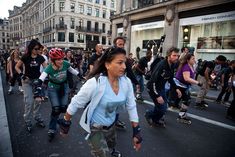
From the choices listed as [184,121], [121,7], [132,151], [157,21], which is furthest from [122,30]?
[132,151]

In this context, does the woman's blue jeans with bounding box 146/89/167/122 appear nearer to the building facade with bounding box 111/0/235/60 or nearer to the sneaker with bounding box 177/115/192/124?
the sneaker with bounding box 177/115/192/124

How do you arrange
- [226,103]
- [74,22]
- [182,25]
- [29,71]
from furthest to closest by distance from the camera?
[74,22] < [182,25] < [226,103] < [29,71]

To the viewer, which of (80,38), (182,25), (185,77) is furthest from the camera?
(80,38)

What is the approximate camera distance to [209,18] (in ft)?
57.0

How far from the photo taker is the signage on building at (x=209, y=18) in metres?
16.0

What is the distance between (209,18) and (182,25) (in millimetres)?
2789

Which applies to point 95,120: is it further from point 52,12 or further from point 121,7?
point 52,12

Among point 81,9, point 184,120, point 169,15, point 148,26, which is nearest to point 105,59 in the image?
point 184,120

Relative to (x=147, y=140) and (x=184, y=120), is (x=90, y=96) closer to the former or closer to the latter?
(x=147, y=140)

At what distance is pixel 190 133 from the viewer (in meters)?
5.18

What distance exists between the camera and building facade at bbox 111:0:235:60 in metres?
16.4

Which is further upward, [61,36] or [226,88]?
[61,36]

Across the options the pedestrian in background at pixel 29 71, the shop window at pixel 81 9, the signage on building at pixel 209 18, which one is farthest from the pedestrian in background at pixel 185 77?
the shop window at pixel 81 9

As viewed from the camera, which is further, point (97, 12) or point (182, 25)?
point (97, 12)
